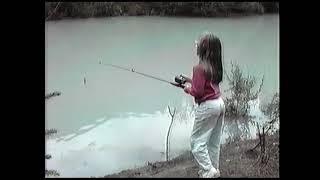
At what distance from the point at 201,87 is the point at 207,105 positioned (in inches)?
5.6

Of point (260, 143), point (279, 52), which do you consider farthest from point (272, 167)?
point (279, 52)

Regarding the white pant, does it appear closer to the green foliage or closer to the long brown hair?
the long brown hair

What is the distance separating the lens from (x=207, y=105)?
4.75 meters

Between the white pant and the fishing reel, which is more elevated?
the fishing reel

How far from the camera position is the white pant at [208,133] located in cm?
475

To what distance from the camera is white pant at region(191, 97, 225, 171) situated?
4.75 m

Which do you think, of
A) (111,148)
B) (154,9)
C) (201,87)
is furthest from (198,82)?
(111,148)

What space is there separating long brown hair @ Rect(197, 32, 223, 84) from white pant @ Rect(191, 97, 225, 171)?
19 cm

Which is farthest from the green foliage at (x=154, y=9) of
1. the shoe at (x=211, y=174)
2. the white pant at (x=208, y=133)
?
the shoe at (x=211, y=174)

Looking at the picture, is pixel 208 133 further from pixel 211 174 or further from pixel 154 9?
pixel 154 9

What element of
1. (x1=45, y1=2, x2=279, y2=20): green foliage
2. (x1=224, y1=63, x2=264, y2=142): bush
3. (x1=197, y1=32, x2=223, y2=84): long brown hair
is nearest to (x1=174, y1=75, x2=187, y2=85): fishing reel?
(x1=197, y1=32, x2=223, y2=84): long brown hair
